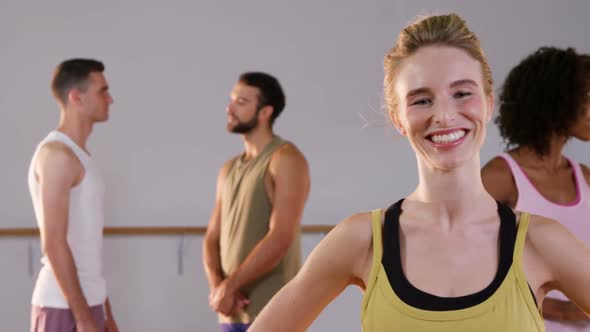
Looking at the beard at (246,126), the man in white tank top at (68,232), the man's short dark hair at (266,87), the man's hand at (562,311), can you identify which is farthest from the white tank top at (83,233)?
the man's hand at (562,311)

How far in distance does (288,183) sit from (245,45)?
191 centimetres

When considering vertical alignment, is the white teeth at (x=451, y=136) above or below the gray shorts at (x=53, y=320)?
above

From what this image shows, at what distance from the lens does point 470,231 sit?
4.02ft

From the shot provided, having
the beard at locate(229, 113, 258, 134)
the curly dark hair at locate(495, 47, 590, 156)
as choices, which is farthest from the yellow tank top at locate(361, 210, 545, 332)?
the beard at locate(229, 113, 258, 134)

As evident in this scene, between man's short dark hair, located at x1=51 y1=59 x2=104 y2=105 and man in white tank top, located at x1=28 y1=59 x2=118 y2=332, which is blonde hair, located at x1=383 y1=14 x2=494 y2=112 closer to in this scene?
man in white tank top, located at x1=28 y1=59 x2=118 y2=332

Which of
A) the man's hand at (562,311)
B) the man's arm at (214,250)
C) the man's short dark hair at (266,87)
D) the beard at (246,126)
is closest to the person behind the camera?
the man's hand at (562,311)

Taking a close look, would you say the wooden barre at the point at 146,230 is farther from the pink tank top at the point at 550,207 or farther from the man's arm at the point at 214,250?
the pink tank top at the point at 550,207

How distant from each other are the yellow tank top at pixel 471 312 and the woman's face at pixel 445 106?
0.50ft

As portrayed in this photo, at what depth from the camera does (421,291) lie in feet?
3.84

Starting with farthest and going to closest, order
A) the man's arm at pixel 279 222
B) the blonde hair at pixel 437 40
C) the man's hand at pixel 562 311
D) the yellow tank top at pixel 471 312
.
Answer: the man's arm at pixel 279 222, the man's hand at pixel 562 311, the blonde hair at pixel 437 40, the yellow tank top at pixel 471 312

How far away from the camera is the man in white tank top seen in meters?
2.82

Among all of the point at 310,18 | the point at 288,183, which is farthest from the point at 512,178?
the point at 310,18

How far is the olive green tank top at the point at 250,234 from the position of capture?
312cm

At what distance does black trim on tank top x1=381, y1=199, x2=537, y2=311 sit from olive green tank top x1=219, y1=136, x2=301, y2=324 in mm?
1893
